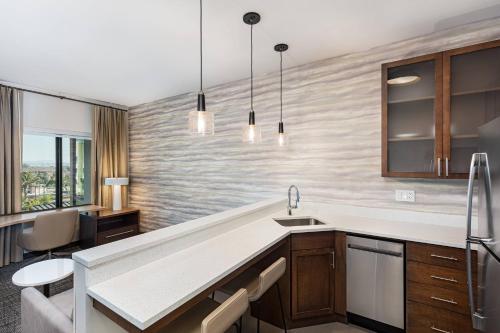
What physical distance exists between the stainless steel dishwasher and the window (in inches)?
184

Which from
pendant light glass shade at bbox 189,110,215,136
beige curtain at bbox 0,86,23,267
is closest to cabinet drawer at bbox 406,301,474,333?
pendant light glass shade at bbox 189,110,215,136

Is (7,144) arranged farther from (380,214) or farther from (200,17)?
(380,214)

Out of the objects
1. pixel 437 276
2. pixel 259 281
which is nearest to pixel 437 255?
pixel 437 276

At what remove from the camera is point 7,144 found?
3.44 meters

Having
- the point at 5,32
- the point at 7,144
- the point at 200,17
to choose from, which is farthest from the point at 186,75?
the point at 7,144

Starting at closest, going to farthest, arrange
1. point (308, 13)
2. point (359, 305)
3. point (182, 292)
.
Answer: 1. point (182, 292)
2. point (308, 13)
3. point (359, 305)

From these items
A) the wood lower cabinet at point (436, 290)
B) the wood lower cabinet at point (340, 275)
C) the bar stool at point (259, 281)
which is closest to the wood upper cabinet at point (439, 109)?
the wood lower cabinet at point (436, 290)

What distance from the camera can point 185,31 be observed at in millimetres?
2199

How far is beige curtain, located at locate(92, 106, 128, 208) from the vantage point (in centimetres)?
445

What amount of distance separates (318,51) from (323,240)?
1.98 m

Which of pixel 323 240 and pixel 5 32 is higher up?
pixel 5 32

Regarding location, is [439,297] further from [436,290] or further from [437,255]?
[437,255]

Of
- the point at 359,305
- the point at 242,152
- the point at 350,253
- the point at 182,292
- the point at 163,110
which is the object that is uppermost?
the point at 163,110

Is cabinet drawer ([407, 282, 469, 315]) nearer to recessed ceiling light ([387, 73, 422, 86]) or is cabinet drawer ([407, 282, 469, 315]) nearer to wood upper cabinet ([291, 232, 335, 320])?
wood upper cabinet ([291, 232, 335, 320])
